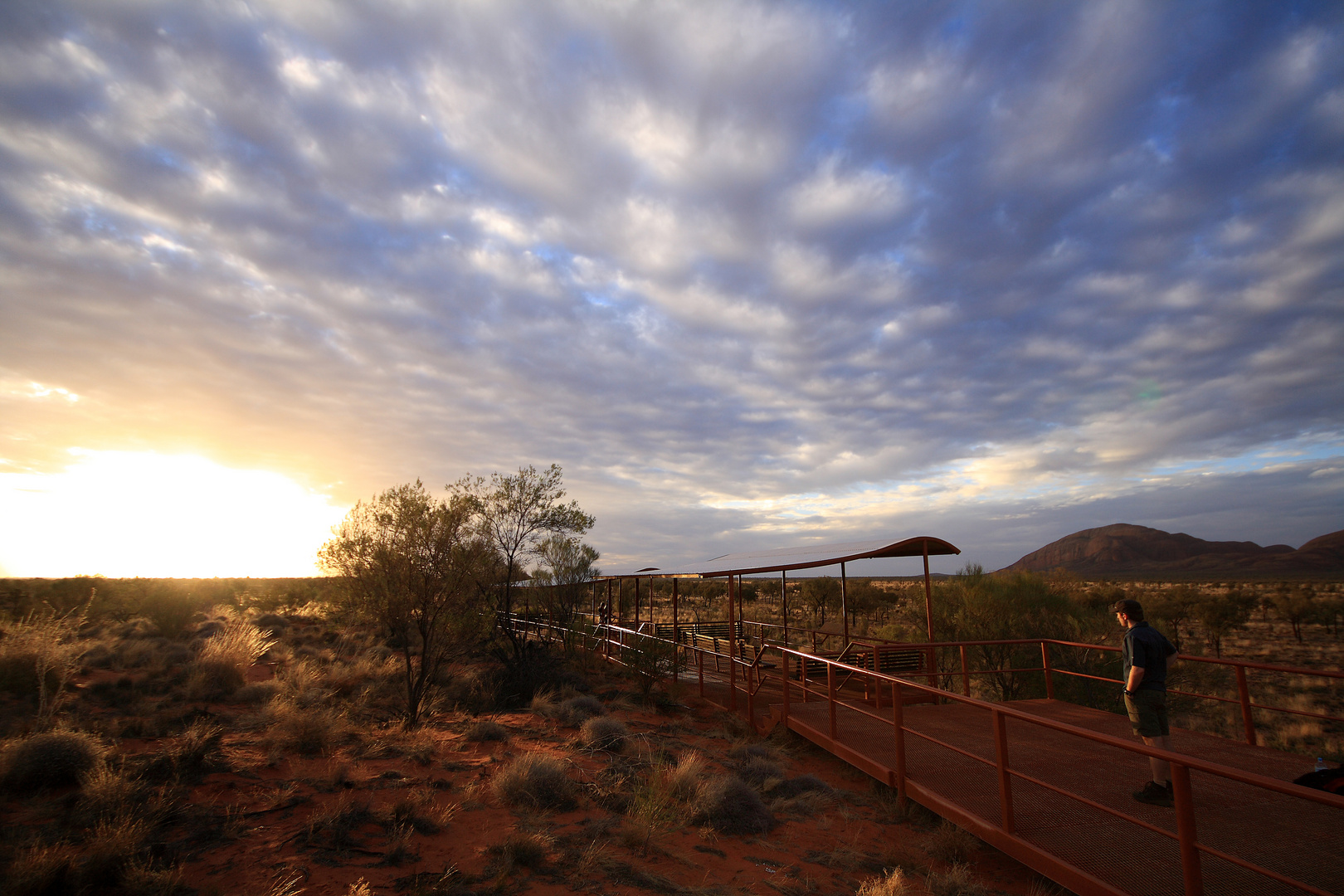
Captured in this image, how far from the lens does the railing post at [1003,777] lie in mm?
5055

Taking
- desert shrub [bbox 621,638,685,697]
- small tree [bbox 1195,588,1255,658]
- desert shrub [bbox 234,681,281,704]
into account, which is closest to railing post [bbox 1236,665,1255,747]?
desert shrub [bbox 621,638,685,697]

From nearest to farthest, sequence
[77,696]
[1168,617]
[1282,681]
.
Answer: [77,696] → [1282,681] → [1168,617]

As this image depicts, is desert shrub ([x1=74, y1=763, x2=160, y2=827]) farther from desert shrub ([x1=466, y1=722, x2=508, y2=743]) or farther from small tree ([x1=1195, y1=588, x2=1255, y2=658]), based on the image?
small tree ([x1=1195, y1=588, x2=1255, y2=658])

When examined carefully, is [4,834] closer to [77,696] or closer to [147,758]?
[147,758]

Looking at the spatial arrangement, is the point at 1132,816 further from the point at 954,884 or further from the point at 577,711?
the point at 577,711

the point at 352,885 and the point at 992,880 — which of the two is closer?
the point at 352,885

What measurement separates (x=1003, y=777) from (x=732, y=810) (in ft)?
9.18

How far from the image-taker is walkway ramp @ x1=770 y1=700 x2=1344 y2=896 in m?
4.34

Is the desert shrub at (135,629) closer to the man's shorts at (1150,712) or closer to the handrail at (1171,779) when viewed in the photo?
the handrail at (1171,779)

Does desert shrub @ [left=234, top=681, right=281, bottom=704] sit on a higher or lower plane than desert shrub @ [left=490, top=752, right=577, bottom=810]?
higher

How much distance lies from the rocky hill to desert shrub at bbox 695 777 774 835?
89.1 meters

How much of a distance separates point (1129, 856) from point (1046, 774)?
181 cm

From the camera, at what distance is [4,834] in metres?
4.66

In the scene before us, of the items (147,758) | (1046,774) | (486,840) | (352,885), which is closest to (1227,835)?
(1046,774)
